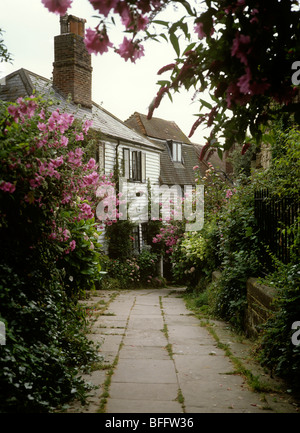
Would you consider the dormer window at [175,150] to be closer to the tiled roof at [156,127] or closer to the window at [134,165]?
the tiled roof at [156,127]

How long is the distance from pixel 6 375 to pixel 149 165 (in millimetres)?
15685

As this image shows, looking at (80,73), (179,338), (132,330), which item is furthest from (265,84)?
(80,73)

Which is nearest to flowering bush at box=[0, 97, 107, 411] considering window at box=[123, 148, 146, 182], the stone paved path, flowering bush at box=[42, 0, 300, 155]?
the stone paved path

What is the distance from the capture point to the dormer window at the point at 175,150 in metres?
24.4

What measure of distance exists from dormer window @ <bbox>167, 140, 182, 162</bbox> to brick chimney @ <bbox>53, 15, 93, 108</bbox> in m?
10.9

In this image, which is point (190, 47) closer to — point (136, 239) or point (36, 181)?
point (36, 181)

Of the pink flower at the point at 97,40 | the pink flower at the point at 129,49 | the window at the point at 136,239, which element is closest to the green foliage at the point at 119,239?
the window at the point at 136,239

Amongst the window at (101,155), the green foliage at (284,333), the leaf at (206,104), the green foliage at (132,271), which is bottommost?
the green foliage at (132,271)

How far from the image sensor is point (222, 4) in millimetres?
2041

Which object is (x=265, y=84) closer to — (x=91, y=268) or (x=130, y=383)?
(x=130, y=383)

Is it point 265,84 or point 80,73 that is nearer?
point 265,84

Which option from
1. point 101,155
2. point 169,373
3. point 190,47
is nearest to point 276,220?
point 169,373

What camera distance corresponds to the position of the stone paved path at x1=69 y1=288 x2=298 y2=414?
3.05 metres

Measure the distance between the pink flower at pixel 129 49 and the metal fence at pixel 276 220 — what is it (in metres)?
2.69
